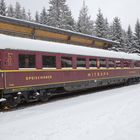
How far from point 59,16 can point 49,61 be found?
3620 centimetres

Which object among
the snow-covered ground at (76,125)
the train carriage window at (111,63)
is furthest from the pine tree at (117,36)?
the snow-covered ground at (76,125)

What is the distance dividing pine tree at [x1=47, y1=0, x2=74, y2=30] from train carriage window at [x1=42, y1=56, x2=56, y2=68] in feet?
102

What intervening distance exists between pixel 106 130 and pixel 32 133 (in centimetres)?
192

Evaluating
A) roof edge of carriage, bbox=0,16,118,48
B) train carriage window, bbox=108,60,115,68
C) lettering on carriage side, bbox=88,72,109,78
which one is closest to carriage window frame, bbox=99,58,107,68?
lettering on carriage side, bbox=88,72,109,78

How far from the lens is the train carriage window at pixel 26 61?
13891 millimetres

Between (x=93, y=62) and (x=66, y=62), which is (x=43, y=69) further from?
(x=93, y=62)

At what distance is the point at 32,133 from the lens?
796 cm

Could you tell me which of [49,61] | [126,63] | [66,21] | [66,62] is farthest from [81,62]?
[66,21]

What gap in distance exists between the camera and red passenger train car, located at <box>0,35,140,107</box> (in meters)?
13.2

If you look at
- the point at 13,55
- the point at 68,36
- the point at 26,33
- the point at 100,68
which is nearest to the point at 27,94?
the point at 13,55

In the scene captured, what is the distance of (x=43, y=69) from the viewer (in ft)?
50.2

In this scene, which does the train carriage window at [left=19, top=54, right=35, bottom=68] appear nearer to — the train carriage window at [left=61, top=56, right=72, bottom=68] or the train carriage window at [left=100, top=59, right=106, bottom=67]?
the train carriage window at [left=61, top=56, right=72, bottom=68]

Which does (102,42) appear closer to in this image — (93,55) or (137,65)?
(137,65)

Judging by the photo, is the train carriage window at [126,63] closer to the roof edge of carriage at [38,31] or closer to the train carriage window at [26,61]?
the roof edge of carriage at [38,31]
